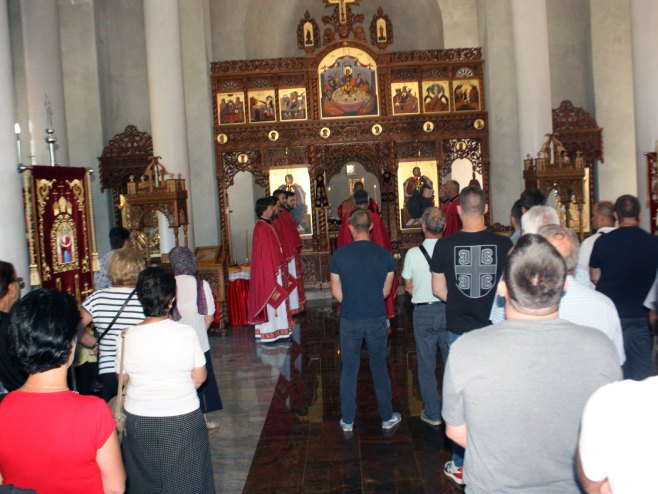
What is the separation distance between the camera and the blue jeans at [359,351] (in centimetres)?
596

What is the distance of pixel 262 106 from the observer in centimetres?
1430

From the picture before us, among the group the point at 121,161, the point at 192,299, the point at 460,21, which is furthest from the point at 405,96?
the point at 192,299

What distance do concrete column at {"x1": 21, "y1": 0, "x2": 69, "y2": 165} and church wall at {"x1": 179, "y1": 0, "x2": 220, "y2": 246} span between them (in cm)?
276

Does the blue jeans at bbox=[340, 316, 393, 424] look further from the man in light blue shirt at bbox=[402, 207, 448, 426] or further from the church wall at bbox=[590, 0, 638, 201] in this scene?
the church wall at bbox=[590, 0, 638, 201]

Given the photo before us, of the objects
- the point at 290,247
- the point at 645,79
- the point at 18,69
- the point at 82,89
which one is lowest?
the point at 290,247

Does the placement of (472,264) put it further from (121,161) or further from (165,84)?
(121,161)

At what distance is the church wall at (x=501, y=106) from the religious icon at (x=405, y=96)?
1.37m

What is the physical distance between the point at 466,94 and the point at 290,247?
5245 millimetres

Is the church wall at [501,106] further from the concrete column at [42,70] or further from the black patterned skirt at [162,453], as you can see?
the black patterned skirt at [162,453]

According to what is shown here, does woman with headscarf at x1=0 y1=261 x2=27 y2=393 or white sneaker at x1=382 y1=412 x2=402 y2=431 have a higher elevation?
woman with headscarf at x1=0 y1=261 x2=27 y2=393

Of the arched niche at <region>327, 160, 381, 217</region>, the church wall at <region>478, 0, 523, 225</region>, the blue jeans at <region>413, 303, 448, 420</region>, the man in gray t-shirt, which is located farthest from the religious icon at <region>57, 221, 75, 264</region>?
the arched niche at <region>327, 160, 381, 217</region>

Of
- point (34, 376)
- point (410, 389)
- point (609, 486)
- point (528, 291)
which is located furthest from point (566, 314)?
point (410, 389)

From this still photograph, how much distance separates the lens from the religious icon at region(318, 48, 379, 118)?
14250 mm

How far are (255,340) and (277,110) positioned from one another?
543cm
